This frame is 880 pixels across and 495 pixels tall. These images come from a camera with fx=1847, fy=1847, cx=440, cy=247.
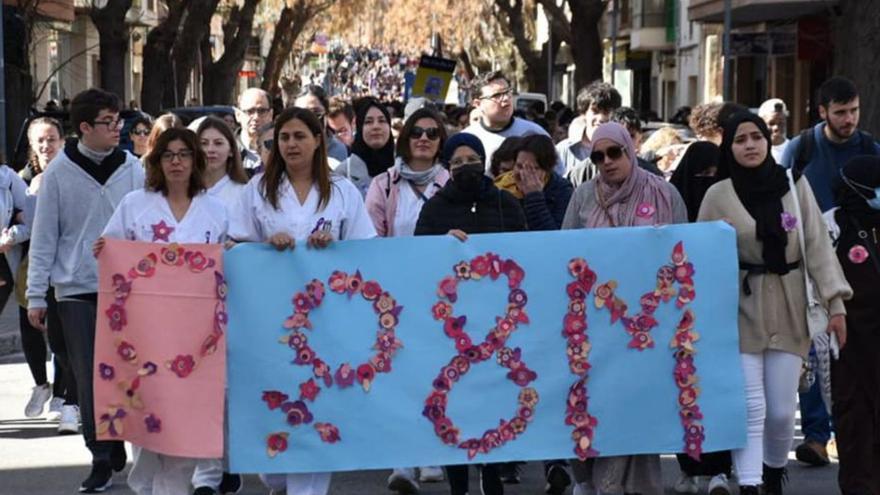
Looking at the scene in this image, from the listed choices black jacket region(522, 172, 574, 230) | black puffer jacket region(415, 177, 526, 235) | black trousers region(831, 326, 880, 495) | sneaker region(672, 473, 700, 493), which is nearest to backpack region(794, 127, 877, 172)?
black jacket region(522, 172, 574, 230)

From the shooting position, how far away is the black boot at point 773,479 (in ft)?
29.4

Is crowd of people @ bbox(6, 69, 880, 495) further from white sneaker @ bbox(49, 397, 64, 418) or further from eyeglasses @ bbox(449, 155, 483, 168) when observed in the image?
white sneaker @ bbox(49, 397, 64, 418)

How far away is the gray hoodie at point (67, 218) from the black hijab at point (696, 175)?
2.99 m

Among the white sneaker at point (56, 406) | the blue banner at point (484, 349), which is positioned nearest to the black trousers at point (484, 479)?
the blue banner at point (484, 349)

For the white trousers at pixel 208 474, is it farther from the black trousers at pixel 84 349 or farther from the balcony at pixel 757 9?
the balcony at pixel 757 9

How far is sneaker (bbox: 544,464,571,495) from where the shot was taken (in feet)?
31.4

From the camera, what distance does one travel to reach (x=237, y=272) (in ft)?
26.7

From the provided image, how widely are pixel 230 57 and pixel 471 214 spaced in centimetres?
4196

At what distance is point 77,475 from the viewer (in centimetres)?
1009

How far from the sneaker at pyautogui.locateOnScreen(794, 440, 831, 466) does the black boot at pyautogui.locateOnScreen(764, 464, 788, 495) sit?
1263 millimetres

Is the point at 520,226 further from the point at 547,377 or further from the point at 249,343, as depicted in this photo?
the point at 249,343

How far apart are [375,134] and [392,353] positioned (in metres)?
4.08

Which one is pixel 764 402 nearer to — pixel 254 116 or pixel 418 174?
pixel 418 174

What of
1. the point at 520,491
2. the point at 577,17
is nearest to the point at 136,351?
the point at 520,491
